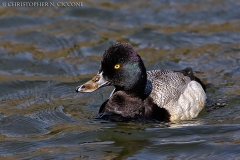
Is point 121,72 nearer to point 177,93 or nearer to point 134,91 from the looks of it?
point 134,91

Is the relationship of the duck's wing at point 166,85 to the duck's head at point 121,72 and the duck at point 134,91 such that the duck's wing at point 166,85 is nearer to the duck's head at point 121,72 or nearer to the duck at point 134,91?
the duck at point 134,91

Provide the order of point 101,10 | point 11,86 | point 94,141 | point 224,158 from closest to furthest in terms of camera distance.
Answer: point 224,158, point 94,141, point 11,86, point 101,10

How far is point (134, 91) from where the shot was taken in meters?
9.69


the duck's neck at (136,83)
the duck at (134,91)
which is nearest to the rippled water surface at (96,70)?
the duck at (134,91)

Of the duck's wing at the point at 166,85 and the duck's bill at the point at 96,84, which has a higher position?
the duck's bill at the point at 96,84

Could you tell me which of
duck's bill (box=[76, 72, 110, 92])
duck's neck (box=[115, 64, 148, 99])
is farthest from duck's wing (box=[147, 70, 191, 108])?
duck's bill (box=[76, 72, 110, 92])

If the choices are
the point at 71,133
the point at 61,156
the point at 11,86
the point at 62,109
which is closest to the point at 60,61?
the point at 11,86

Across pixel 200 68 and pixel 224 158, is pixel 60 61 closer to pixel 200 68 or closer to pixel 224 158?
pixel 200 68

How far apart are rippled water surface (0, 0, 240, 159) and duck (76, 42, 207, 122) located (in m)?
0.21

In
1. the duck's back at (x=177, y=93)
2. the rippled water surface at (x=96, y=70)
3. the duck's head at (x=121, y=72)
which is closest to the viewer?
the rippled water surface at (x=96, y=70)

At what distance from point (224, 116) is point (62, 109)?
9.00ft

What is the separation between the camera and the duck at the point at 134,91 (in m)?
9.34

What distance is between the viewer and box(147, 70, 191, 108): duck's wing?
10.0 metres

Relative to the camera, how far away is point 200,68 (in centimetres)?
1262
